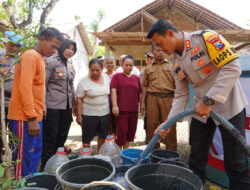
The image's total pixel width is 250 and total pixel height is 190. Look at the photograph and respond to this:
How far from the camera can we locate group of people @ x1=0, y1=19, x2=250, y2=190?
1804 millimetres

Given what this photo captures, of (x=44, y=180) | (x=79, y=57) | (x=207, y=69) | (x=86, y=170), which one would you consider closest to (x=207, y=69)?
(x=207, y=69)

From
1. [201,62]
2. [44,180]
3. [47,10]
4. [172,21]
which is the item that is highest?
[172,21]

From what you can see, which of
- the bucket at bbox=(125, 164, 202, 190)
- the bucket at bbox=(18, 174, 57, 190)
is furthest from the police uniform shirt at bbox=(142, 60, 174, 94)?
the bucket at bbox=(18, 174, 57, 190)

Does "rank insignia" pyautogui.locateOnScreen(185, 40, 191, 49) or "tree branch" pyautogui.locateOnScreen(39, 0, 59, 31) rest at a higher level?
"tree branch" pyautogui.locateOnScreen(39, 0, 59, 31)

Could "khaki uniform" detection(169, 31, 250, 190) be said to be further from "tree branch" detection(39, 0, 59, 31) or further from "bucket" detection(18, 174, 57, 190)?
"tree branch" detection(39, 0, 59, 31)

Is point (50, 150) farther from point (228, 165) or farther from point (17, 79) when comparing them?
point (228, 165)

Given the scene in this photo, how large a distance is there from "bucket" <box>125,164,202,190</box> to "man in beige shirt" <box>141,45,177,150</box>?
2175 mm

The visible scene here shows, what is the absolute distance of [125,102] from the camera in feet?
12.1

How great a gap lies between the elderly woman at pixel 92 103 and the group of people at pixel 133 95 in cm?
2

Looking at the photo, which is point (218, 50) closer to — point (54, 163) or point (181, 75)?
point (181, 75)

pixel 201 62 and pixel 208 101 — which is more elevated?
pixel 201 62

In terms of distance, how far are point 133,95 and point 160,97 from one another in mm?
534

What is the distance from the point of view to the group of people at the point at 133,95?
1804 mm

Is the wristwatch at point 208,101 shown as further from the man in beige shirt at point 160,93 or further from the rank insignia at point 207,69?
the man in beige shirt at point 160,93
